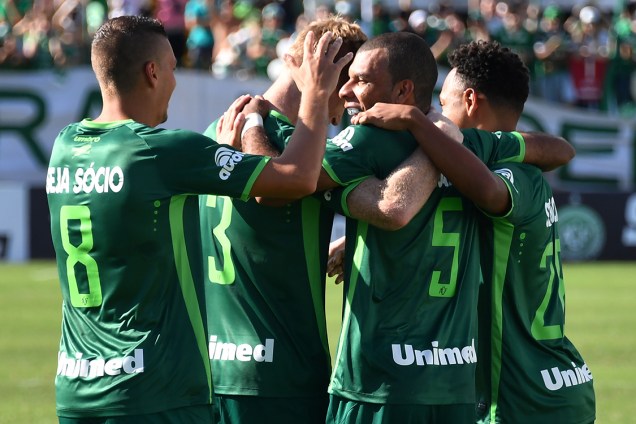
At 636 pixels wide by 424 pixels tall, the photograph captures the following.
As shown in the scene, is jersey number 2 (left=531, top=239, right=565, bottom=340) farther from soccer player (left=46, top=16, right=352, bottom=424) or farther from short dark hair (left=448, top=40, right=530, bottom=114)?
soccer player (left=46, top=16, right=352, bottom=424)

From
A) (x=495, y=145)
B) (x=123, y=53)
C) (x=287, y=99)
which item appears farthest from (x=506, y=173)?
(x=123, y=53)

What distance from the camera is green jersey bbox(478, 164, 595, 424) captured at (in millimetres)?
4910

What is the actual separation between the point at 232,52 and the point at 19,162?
163 inches

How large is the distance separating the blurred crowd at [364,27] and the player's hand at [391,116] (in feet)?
49.1

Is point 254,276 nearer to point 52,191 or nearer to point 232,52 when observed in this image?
point 52,191

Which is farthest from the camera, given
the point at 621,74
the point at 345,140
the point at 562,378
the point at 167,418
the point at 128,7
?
the point at 621,74

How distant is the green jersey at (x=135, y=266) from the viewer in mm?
4305

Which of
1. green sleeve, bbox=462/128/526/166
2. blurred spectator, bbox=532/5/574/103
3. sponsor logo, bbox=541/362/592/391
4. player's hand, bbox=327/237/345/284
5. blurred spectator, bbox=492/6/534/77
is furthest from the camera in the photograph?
blurred spectator, bbox=532/5/574/103

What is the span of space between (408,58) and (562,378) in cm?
150

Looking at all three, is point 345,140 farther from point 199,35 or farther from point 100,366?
point 199,35

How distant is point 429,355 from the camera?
14.8 feet

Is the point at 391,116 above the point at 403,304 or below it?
above

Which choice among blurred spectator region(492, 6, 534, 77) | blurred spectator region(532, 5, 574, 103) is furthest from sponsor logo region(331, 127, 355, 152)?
blurred spectator region(532, 5, 574, 103)

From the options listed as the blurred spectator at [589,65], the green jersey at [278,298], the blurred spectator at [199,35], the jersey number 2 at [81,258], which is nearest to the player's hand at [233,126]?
the green jersey at [278,298]
